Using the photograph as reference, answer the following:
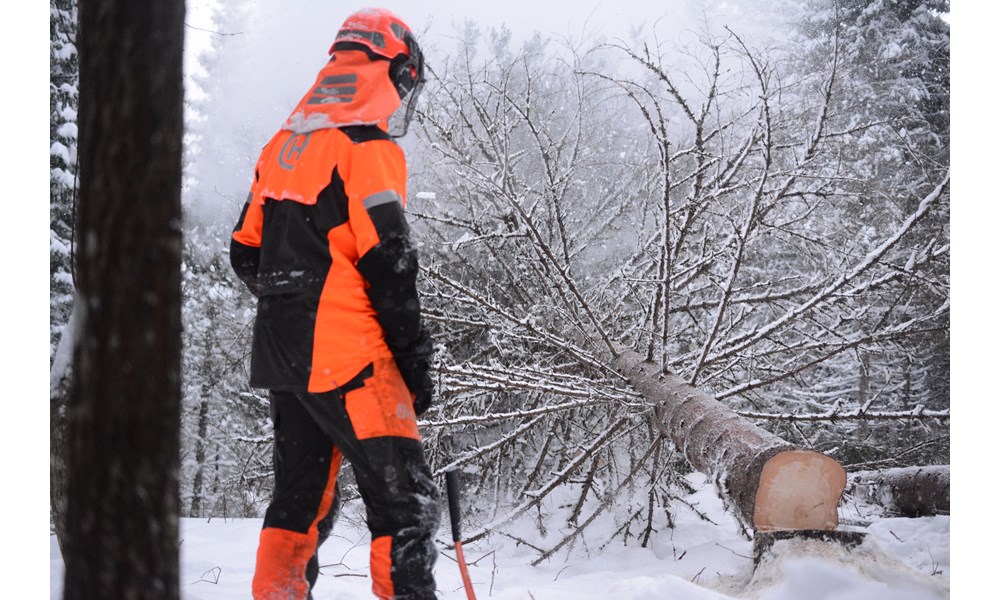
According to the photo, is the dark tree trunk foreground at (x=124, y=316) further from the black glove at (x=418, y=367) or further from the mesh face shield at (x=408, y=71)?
the mesh face shield at (x=408, y=71)

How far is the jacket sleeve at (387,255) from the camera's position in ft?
4.75

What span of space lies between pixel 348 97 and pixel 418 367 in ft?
2.10

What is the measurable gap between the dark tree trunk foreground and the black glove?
0.69 meters

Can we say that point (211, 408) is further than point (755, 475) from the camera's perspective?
Yes

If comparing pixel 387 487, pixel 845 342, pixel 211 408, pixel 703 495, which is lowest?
pixel 703 495

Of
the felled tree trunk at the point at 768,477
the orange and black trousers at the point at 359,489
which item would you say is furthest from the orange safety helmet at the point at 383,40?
the felled tree trunk at the point at 768,477

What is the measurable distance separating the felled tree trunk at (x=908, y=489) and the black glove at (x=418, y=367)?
2.30 meters

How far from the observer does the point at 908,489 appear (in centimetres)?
Result: 298

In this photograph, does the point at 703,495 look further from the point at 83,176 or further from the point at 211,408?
the point at 83,176

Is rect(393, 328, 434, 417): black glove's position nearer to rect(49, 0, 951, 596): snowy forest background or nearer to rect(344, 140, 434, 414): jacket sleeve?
rect(344, 140, 434, 414): jacket sleeve

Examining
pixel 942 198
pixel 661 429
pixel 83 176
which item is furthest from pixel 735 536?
pixel 83 176

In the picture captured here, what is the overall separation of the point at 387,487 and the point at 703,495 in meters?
3.03
